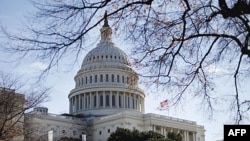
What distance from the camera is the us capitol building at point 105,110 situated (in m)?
131

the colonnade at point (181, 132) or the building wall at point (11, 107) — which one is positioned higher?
the colonnade at point (181, 132)

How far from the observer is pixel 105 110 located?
140 m

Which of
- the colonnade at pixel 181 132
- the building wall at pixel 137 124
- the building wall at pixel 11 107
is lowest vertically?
the building wall at pixel 11 107

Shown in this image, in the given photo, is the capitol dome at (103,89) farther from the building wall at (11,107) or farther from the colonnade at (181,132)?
the building wall at (11,107)

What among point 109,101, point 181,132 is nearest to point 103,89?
point 109,101

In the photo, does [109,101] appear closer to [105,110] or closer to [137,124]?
[105,110]

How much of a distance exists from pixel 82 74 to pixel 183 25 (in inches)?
5309

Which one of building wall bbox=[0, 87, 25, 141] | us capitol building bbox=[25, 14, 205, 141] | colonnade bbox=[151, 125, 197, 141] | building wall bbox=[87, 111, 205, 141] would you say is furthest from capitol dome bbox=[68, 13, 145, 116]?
building wall bbox=[0, 87, 25, 141]

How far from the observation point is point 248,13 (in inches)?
468

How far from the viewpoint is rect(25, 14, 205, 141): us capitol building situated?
5153 inches

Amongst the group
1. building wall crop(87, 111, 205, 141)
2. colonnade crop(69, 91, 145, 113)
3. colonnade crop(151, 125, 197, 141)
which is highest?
colonnade crop(69, 91, 145, 113)

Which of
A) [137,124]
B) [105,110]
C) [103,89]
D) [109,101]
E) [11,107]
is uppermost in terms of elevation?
[103,89]

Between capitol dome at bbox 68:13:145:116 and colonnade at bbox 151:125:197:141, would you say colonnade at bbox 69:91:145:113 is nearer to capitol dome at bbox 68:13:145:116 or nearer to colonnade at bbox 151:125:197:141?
capitol dome at bbox 68:13:145:116

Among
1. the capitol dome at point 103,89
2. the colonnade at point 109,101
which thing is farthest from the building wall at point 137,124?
the colonnade at point 109,101
